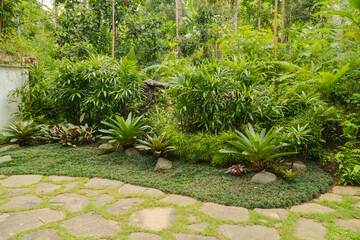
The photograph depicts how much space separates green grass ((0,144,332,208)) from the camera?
234cm

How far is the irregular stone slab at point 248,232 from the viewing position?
1.68 metres

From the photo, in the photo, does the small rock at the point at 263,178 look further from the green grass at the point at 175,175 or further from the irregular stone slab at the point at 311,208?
the irregular stone slab at the point at 311,208

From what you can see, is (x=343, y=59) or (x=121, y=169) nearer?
(x=121, y=169)

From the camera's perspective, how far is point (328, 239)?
1627 millimetres

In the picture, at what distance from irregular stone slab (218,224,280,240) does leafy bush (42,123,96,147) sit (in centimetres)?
304

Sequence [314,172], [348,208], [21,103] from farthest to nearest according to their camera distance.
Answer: [21,103], [314,172], [348,208]

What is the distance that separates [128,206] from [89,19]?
5.51m

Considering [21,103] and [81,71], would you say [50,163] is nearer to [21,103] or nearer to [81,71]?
[81,71]

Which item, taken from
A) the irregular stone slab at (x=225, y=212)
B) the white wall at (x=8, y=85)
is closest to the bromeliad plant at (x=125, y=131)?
the irregular stone slab at (x=225, y=212)

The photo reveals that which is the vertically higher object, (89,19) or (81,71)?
(89,19)

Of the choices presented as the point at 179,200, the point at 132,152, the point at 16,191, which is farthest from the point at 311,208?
the point at 16,191

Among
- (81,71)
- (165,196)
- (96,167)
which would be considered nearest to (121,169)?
(96,167)

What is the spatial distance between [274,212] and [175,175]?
48.5 inches

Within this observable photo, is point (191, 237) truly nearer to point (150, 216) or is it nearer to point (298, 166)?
point (150, 216)
